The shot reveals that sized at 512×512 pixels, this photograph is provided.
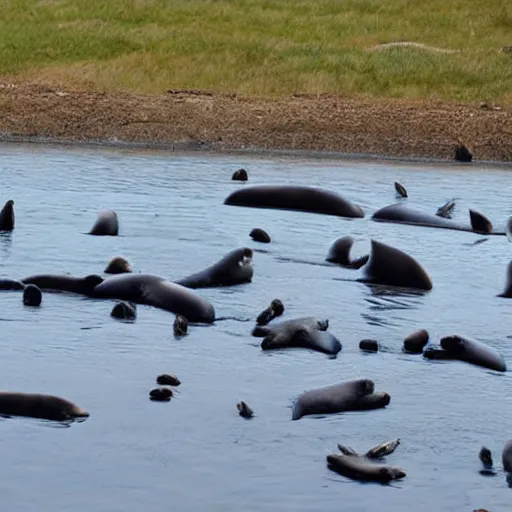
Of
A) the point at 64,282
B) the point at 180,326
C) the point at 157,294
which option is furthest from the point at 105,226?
the point at 180,326

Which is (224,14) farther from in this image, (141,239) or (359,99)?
(141,239)

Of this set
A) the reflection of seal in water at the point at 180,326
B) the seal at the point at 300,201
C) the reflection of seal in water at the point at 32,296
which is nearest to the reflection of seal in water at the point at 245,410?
the reflection of seal in water at the point at 180,326

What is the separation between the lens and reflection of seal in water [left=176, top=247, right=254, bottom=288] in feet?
45.0

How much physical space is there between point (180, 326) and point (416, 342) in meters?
1.69

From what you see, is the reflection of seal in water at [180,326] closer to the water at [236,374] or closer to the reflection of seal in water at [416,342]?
the water at [236,374]

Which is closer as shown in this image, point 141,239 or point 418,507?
point 418,507

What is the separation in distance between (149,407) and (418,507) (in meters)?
2.26

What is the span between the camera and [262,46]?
33.1 metres

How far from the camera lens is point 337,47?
33.5 metres

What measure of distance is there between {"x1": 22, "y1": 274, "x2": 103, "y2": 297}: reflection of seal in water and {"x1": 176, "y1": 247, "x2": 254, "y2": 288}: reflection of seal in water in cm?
80

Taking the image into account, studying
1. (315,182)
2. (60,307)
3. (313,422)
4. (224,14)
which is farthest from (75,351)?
(224,14)

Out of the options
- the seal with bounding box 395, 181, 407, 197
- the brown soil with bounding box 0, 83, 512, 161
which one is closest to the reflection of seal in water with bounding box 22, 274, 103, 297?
the seal with bounding box 395, 181, 407, 197

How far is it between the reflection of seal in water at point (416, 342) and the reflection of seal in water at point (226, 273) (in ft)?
7.30

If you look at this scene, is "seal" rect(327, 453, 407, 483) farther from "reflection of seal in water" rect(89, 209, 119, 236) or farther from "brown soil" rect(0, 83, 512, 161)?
"brown soil" rect(0, 83, 512, 161)
